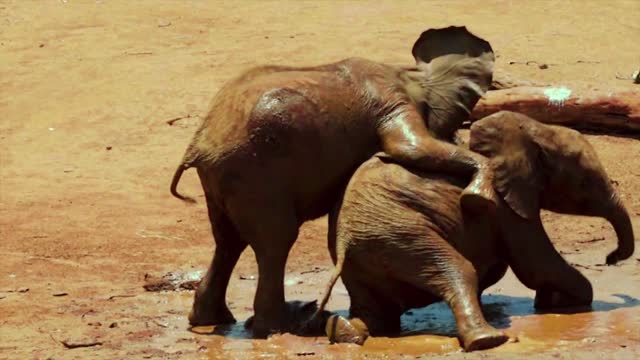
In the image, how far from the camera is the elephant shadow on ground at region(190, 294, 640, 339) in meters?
9.77

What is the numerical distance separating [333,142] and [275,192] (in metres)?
0.47

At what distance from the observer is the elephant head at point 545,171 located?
975 centimetres

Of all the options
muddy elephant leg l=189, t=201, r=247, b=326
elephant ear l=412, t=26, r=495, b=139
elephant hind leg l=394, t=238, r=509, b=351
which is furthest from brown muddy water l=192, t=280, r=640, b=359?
elephant ear l=412, t=26, r=495, b=139

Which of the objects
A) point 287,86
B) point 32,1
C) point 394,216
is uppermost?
point 287,86

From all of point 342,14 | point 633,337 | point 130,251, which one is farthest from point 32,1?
point 633,337

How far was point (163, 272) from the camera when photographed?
1218 centimetres

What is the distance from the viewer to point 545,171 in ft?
32.8

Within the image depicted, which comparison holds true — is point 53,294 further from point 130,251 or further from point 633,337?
point 633,337

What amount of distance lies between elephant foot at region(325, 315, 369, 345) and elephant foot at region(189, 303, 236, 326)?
1.14 metres

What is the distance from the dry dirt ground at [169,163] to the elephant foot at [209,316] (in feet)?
0.33

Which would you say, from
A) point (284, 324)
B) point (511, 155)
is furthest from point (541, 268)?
point (284, 324)

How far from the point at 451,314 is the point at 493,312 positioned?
28 centimetres

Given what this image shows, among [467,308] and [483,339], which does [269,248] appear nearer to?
[467,308]

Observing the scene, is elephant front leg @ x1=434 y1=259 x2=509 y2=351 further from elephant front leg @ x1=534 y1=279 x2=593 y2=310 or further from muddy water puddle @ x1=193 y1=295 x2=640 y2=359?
elephant front leg @ x1=534 y1=279 x2=593 y2=310
